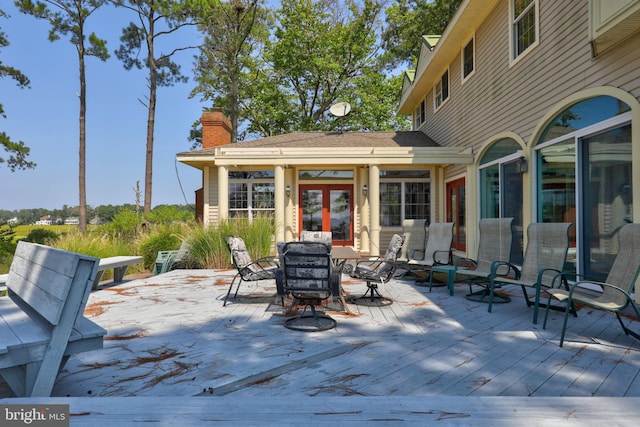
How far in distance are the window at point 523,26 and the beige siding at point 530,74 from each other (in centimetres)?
16

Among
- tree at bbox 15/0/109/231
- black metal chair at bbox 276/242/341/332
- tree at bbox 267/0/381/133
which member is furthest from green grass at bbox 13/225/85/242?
tree at bbox 267/0/381/133

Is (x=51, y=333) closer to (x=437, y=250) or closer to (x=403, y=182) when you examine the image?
(x=437, y=250)

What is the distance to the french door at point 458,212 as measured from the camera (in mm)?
9883

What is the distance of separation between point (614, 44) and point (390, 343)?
4585 millimetres

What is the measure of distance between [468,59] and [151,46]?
17.3 metres

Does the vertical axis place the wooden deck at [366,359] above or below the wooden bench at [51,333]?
below

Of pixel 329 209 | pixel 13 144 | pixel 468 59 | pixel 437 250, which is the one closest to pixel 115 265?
pixel 437 250

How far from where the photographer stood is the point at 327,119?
82.4 ft

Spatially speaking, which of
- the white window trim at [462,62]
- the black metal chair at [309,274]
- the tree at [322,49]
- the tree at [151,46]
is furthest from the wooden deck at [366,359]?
the tree at [322,49]

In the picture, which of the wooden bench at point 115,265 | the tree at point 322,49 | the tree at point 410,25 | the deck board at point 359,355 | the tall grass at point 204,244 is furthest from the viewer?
the tree at point 322,49

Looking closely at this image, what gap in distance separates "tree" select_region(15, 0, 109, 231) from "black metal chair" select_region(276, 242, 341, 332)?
670 inches

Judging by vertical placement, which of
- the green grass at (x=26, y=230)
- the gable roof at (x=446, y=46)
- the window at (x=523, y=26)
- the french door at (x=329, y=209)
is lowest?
the green grass at (x=26, y=230)

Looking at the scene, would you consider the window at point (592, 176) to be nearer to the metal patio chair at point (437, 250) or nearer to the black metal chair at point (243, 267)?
Answer: the metal patio chair at point (437, 250)

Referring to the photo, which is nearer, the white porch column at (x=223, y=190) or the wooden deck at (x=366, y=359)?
the wooden deck at (x=366, y=359)
